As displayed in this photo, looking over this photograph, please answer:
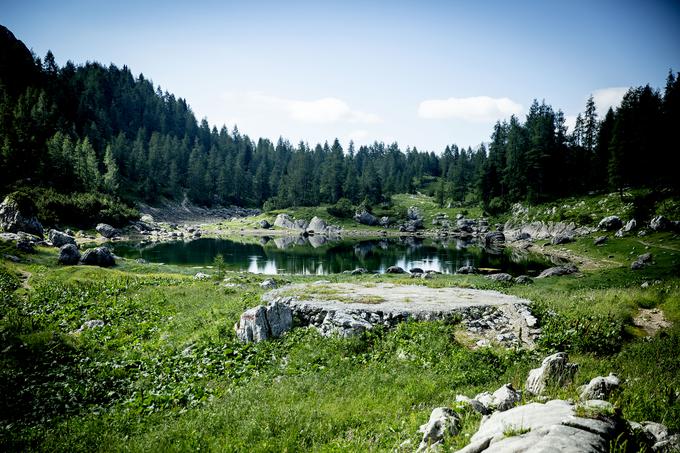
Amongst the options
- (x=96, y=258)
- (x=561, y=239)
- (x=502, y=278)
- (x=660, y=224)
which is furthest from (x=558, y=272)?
(x=96, y=258)

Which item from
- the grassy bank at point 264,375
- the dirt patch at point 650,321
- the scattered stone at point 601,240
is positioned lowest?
the grassy bank at point 264,375

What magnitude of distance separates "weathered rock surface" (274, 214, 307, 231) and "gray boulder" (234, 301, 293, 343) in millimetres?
109969

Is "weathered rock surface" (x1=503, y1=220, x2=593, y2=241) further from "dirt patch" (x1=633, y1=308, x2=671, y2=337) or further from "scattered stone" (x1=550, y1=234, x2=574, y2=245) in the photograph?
"dirt patch" (x1=633, y1=308, x2=671, y2=337)

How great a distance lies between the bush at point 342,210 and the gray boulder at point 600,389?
123719 mm

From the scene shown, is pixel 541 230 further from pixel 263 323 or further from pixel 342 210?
pixel 263 323

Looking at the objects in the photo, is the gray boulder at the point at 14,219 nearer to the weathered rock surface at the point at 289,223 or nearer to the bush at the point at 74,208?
the bush at the point at 74,208

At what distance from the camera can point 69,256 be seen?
142ft

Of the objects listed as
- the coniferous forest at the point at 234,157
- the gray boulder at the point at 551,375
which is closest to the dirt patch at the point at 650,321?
the gray boulder at the point at 551,375

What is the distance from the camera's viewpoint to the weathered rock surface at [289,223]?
420 feet

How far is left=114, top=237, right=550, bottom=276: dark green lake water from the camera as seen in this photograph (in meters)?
60.2

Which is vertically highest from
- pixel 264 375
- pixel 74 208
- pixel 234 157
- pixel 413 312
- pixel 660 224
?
pixel 234 157

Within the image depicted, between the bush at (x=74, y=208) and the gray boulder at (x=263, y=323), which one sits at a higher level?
the bush at (x=74, y=208)

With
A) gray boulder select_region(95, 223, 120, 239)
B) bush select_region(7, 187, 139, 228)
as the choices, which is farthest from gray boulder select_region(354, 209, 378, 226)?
Result: gray boulder select_region(95, 223, 120, 239)

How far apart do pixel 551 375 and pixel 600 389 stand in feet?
5.54
